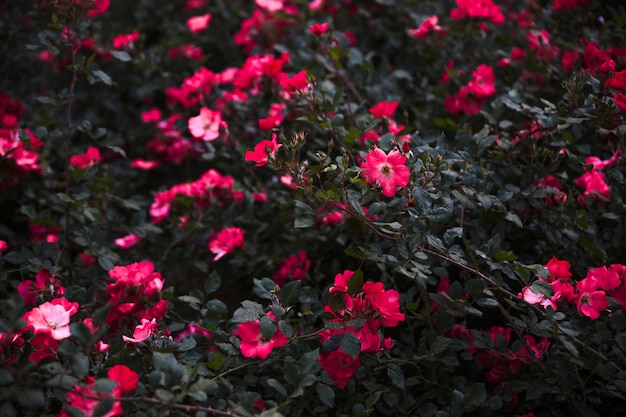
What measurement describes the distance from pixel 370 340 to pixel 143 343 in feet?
1.76

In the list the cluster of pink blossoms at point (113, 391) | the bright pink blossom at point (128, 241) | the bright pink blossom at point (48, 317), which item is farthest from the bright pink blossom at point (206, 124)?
the cluster of pink blossoms at point (113, 391)

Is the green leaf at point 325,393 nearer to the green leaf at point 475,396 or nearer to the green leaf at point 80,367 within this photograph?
the green leaf at point 475,396

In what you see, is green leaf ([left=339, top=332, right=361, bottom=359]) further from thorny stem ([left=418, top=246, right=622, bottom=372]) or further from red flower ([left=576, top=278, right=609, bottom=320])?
red flower ([left=576, top=278, right=609, bottom=320])

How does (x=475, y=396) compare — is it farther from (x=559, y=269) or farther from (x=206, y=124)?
(x=206, y=124)

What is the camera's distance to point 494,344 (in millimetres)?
1568

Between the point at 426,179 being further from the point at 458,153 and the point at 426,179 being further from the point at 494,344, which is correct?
the point at 494,344

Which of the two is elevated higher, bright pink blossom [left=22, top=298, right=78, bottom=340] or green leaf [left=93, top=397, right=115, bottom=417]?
green leaf [left=93, top=397, right=115, bottom=417]

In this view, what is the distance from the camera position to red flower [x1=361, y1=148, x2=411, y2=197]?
1373mm

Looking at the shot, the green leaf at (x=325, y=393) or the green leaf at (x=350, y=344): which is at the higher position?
the green leaf at (x=350, y=344)

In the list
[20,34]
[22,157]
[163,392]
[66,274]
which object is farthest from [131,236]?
[163,392]

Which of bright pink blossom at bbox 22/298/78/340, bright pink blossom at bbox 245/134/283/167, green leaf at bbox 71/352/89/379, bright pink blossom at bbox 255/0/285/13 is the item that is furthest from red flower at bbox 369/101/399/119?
green leaf at bbox 71/352/89/379

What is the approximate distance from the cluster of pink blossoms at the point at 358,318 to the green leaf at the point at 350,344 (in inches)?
0.8

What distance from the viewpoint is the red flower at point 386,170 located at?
54.1 inches

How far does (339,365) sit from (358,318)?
143mm
